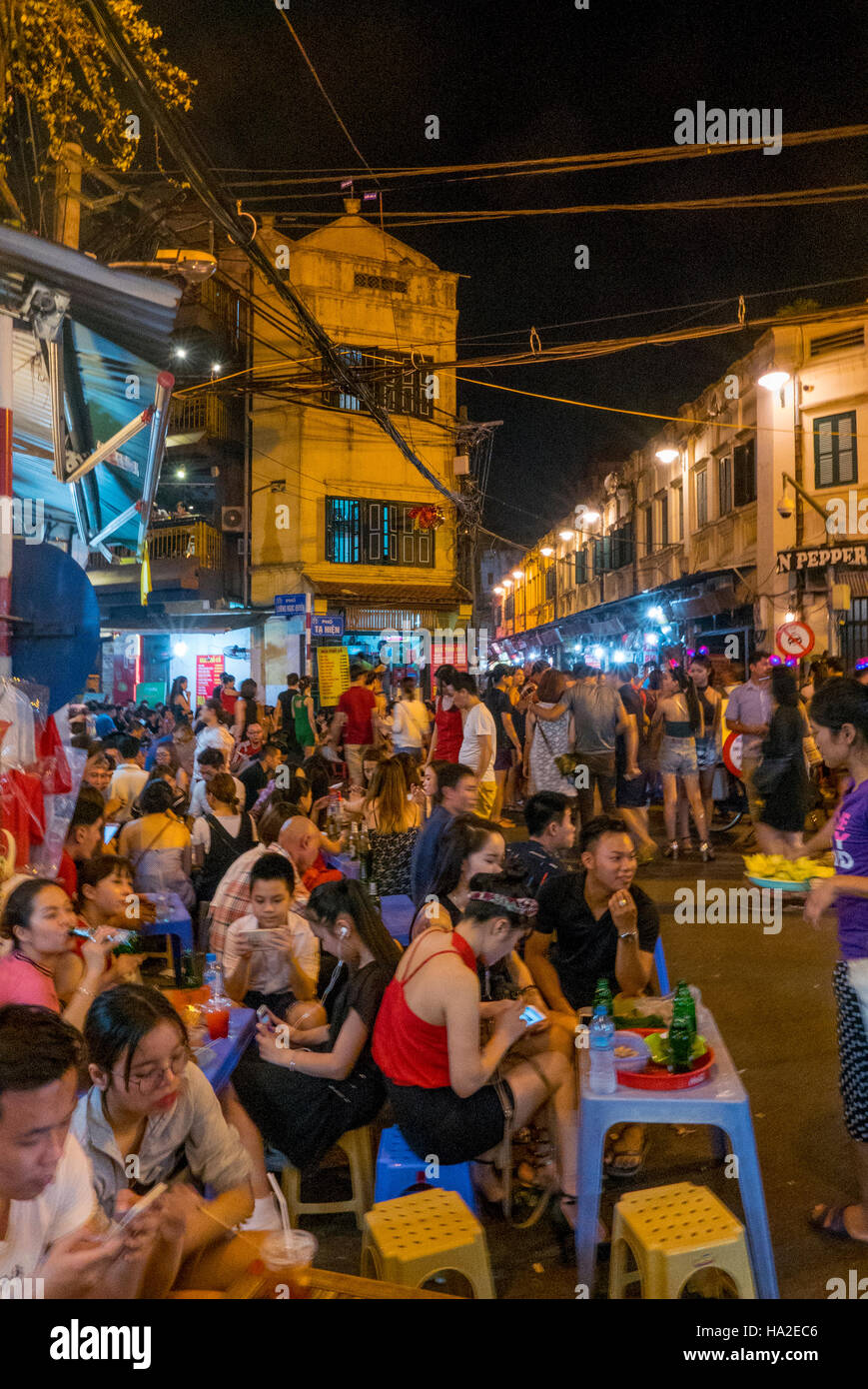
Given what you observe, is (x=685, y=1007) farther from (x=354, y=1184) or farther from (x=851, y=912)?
(x=354, y=1184)

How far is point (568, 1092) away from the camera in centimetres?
348

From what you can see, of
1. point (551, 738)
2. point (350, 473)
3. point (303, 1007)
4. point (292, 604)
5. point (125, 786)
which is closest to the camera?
point (303, 1007)

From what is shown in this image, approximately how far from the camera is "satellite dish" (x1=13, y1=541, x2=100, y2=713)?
4.05 meters

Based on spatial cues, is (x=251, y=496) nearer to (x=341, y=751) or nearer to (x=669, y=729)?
(x=341, y=751)

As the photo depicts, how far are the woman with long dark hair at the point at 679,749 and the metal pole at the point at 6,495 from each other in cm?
701

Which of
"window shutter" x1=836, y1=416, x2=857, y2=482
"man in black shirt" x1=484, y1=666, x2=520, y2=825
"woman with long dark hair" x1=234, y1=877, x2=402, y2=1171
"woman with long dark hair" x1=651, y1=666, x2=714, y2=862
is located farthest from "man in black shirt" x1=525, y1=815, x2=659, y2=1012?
"window shutter" x1=836, y1=416, x2=857, y2=482

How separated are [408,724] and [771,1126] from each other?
7.17m

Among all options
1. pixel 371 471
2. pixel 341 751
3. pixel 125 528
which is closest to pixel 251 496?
pixel 371 471

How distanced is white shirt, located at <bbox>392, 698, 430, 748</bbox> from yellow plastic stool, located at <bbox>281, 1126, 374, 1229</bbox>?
7.41 metres

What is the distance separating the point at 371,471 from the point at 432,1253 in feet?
72.2

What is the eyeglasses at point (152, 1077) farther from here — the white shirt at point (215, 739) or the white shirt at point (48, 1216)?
the white shirt at point (215, 739)

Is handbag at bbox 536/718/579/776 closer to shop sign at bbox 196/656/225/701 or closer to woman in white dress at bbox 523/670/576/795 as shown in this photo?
woman in white dress at bbox 523/670/576/795

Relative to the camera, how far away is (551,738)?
907cm

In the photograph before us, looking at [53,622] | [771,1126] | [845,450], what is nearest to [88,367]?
[53,622]
